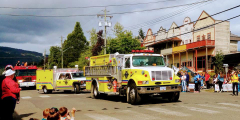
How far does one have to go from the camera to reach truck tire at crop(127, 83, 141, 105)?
1383 centimetres

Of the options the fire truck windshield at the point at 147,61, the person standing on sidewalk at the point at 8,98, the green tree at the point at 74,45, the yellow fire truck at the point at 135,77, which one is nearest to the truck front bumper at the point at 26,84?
the yellow fire truck at the point at 135,77

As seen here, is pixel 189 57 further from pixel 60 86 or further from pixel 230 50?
pixel 60 86

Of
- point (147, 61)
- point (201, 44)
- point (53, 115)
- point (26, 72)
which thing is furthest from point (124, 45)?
point (53, 115)

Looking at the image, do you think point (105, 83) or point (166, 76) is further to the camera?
point (105, 83)

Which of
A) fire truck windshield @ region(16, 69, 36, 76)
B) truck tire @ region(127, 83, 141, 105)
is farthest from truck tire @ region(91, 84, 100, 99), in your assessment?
fire truck windshield @ region(16, 69, 36, 76)

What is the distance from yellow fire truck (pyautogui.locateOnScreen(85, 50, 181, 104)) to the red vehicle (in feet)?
52.2

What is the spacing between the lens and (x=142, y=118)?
990 centimetres

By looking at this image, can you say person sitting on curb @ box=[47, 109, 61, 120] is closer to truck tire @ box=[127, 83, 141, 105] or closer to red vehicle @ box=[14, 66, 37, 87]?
truck tire @ box=[127, 83, 141, 105]

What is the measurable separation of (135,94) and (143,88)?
572mm

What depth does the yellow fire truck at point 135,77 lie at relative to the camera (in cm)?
1387

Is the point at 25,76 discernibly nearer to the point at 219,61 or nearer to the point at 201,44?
the point at 201,44

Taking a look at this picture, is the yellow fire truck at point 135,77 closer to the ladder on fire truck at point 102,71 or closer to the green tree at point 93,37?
the ladder on fire truck at point 102,71

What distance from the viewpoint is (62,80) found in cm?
2458

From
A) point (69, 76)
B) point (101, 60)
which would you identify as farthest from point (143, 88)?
point (69, 76)
